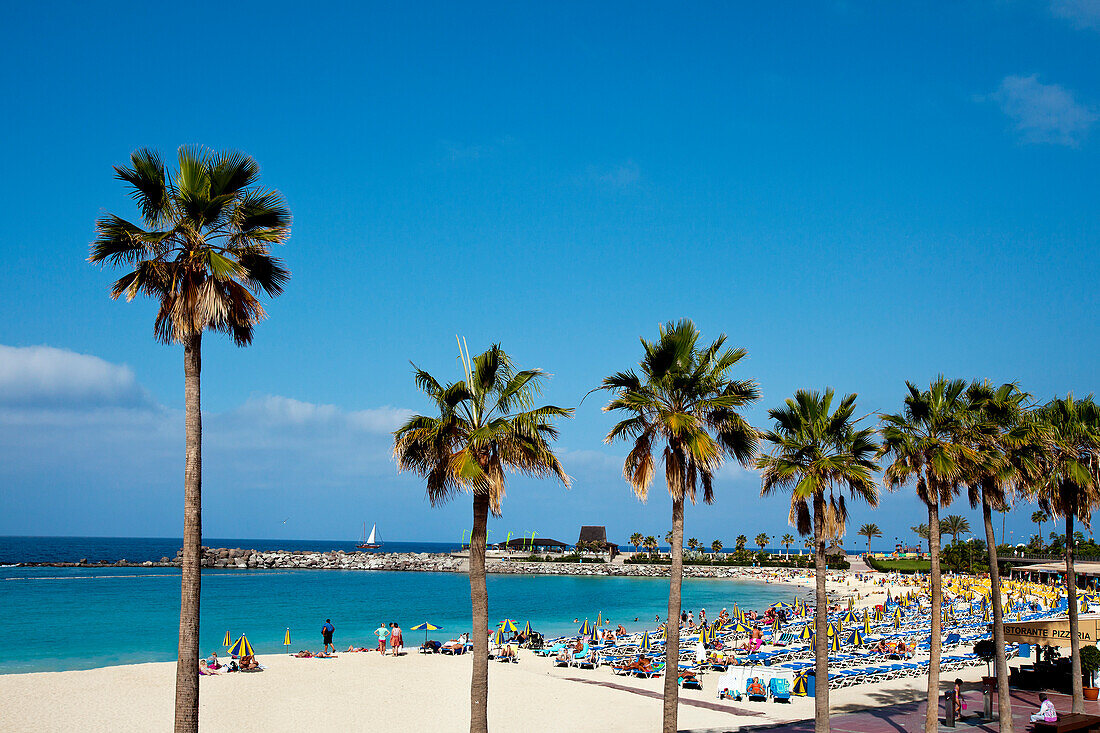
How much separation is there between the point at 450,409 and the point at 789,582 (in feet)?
324

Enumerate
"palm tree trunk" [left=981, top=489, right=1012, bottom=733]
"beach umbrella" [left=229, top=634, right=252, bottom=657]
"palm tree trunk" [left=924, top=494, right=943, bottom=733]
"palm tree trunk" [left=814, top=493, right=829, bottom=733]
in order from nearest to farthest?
"palm tree trunk" [left=814, top=493, right=829, bottom=733]
"palm tree trunk" [left=924, top=494, right=943, bottom=733]
"palm tree trunk" [left=981, top=489, right=1012, bottom=733]
"beach umbrella" [left=229, top=634, right=252, bottom=657]

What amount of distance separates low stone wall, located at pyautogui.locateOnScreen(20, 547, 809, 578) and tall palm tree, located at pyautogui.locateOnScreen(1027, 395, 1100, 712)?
330 ft

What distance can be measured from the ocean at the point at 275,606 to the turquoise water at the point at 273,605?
0.33 feet

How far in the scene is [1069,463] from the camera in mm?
18438

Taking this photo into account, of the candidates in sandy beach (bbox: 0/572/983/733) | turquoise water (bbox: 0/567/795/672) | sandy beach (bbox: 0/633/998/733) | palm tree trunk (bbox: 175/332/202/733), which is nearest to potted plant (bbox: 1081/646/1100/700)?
sandy beach (bbox: 0/572/983/733)

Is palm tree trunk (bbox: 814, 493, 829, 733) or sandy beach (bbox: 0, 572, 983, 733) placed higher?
palm tree trunk (bbox: 814, 493, 829, 733)

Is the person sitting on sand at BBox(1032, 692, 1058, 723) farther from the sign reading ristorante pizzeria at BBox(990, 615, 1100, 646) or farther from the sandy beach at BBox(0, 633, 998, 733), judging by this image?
the sandy beach at BBox(0, 633, 998, 733)

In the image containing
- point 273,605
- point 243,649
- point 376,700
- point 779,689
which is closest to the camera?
point 376,700

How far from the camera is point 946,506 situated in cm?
1734

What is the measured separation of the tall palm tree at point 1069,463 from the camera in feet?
60.1

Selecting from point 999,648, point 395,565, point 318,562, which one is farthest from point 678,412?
point 318,562

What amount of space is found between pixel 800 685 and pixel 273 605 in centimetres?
5465

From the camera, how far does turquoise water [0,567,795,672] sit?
43.9 meters

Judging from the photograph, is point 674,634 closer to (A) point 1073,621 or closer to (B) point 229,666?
(A) point 1073,621
